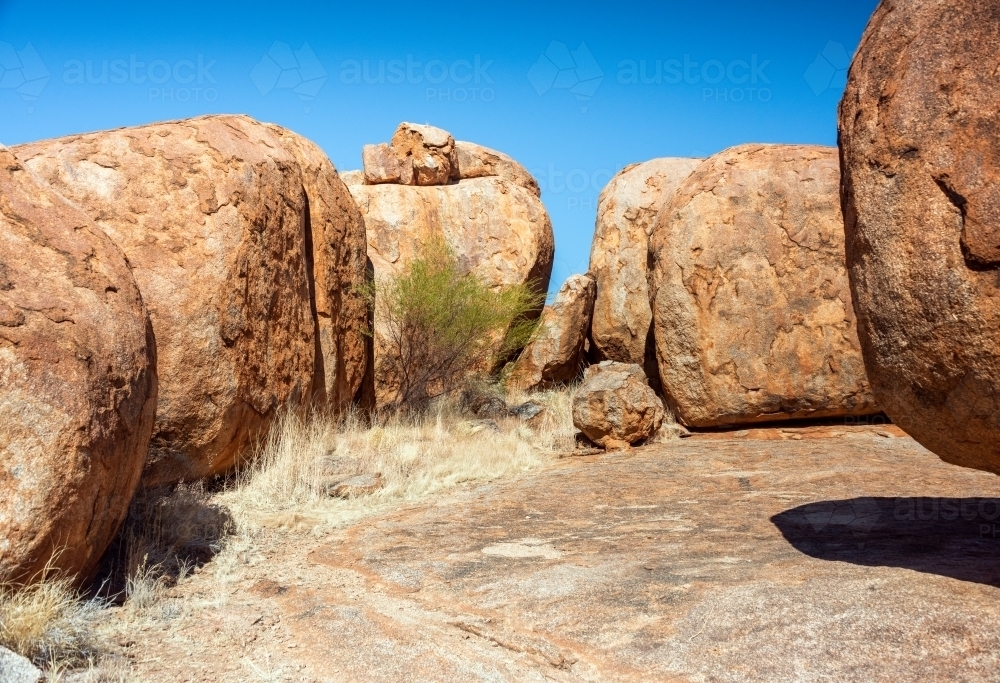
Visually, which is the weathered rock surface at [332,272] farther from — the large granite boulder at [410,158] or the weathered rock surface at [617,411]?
the large granite boulder at [410,158]

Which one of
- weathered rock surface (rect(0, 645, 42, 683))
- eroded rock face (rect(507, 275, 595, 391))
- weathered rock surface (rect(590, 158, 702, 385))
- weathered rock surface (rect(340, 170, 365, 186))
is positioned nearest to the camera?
weathered rock surface (rect(0, 645, 42, 683))

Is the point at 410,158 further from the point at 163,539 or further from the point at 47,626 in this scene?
the point at 47,626

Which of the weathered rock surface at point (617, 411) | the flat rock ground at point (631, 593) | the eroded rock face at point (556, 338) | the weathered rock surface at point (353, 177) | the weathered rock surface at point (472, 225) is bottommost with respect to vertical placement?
the flat rock ground at point (631, 593)

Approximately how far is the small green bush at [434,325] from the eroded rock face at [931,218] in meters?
6.32

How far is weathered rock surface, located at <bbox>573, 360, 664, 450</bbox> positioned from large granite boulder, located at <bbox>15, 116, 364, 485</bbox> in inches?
111

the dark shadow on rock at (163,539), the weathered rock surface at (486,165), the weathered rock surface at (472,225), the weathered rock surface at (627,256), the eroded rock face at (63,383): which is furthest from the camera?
the weathered rock surface at (486,165)

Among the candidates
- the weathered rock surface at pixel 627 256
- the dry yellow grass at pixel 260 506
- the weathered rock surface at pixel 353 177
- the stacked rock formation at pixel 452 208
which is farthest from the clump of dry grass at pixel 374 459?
the weathered rock surface at pixel 353 177

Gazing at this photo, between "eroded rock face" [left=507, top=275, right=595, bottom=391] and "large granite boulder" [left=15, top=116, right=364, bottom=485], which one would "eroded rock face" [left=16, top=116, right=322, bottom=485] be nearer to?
"large granite boulder" [left=15, top=116, right=364, bottom=485]

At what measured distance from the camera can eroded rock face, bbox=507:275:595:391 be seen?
11.7 metres

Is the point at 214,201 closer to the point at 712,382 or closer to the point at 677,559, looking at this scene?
the point at 677,559

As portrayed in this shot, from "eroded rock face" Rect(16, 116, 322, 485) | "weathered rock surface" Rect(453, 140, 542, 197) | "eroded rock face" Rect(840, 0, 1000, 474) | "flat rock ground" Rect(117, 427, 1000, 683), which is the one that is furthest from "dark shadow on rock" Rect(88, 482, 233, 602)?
"weathered rock surface" Rect(453, 140, 542, 197)

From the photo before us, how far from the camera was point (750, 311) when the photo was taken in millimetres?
8914

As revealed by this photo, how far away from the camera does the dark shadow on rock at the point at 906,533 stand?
392 cm

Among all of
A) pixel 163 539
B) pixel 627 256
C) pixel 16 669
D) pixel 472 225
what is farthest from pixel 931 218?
pixel 472 225
